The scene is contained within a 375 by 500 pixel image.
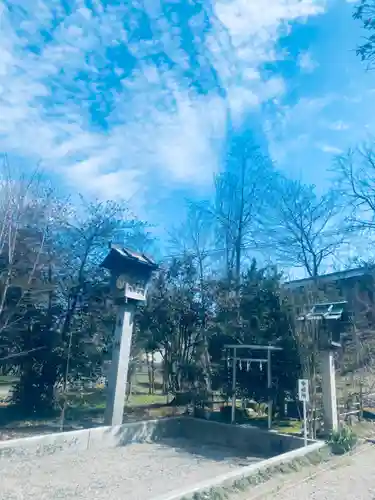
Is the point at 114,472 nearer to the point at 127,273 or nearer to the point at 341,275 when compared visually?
the point at 127,273

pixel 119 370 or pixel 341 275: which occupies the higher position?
pixel 341 275

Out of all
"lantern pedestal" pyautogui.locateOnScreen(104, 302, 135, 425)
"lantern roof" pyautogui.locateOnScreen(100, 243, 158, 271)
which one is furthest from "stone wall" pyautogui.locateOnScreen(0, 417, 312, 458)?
"lantern roof" pyautogui.locateOnScreen(100, 243, 158, 271)

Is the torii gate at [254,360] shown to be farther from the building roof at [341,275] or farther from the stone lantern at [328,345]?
the building roof at [341,275]

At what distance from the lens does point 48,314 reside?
10.3 metres

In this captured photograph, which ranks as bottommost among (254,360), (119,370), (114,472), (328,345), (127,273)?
(114,472)

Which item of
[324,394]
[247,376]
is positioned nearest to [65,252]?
[247,376]

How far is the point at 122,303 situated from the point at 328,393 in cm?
480

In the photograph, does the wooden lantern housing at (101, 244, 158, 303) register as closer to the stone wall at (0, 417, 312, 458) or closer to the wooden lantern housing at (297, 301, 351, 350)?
the stone wall at (0, 417, 312, 458)

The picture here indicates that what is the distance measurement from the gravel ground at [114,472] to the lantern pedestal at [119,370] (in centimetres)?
72

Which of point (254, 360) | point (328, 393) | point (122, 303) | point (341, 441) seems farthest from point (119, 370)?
point (341, 441)

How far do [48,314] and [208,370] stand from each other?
4.60 m

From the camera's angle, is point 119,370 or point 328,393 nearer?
point 328,393

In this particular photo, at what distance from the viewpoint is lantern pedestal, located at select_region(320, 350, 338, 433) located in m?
7.94

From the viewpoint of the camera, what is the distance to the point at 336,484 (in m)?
5.42
